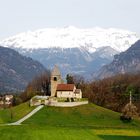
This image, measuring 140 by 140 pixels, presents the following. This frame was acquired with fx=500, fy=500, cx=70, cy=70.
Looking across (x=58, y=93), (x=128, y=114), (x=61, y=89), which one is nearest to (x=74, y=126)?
(x=128, y=114)

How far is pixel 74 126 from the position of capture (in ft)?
402

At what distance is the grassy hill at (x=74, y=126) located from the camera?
99625mm

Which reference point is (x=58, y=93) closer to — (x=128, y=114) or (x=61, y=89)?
(x=61, y=89)

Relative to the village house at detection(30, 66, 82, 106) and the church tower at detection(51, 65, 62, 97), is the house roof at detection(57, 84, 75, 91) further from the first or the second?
the church tower at detection(51, 65, 62, 97)

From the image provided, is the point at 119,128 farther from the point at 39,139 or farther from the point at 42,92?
the point at 42,92

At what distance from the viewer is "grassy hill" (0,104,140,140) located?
99625 mm

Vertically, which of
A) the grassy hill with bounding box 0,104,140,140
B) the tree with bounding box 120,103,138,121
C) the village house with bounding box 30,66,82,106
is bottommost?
the grassy hill with bounding box 0,104,140,140

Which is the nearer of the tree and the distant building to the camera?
the tree

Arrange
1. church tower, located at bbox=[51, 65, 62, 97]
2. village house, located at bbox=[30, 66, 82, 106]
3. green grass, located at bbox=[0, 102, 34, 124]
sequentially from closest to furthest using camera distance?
green grass, located at bbox=[0, 102, 34, 124], village house, located at bbox=[30, 66, 82, 106], church tower, located at bbox=[51, 65, 62, 97]

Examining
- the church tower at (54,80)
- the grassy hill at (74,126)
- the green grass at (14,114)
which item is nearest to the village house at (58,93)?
the church tower at (54,80)

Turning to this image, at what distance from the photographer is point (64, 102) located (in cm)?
14800

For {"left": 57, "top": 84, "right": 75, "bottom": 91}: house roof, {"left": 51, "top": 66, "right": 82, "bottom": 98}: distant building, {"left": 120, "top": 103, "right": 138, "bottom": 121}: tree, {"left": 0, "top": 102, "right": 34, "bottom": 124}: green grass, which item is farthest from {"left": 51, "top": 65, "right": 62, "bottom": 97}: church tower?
{"left": 120, "top": 103, "right": 138, "bottom": 121}: tree

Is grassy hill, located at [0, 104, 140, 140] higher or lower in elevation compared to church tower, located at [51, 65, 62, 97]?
lower

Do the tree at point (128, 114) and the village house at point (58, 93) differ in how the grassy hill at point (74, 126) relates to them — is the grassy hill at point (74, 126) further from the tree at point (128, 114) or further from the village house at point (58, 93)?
the village house at point (58, 93)
